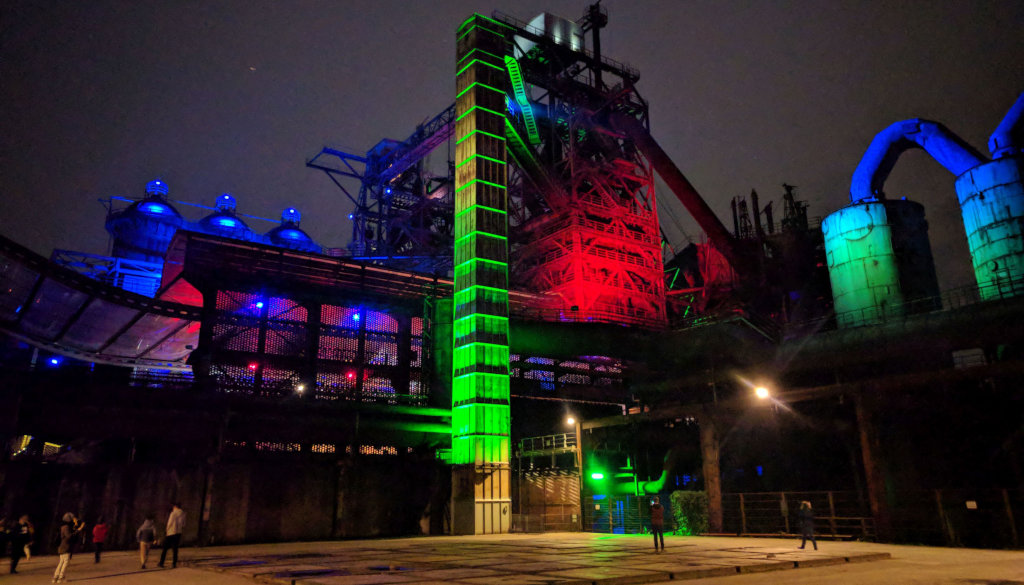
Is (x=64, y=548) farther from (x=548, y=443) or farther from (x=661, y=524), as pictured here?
(x=548, y=443)

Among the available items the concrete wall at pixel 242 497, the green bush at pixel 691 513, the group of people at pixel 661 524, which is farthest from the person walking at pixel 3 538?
the green bush at pixel 691 513

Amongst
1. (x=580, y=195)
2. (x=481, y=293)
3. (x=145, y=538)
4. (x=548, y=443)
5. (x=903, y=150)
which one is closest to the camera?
(x=145, y=538)

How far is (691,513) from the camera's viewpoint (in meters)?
32.1

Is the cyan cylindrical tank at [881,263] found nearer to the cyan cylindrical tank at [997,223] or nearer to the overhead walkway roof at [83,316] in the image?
the cyan cylindrical tank at [997,223]

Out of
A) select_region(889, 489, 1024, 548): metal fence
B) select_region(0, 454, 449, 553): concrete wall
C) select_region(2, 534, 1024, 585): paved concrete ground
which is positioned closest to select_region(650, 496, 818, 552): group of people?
select_region(2, 534, 1024, 585): paved concrete ground

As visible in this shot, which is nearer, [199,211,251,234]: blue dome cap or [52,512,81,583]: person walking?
[52,512,81,583]: person walking

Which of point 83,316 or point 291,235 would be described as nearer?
point 83,316

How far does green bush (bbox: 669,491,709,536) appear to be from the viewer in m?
31.7

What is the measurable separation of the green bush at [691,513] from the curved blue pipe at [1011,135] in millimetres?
27271

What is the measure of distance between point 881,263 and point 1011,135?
32.6 feet

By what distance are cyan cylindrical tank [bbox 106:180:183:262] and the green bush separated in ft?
199

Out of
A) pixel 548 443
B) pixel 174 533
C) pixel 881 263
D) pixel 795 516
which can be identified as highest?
pixel 881 263

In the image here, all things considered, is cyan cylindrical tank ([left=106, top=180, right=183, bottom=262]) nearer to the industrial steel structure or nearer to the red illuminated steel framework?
the industrial steel structure

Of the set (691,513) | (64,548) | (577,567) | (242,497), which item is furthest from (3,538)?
(691,513)
